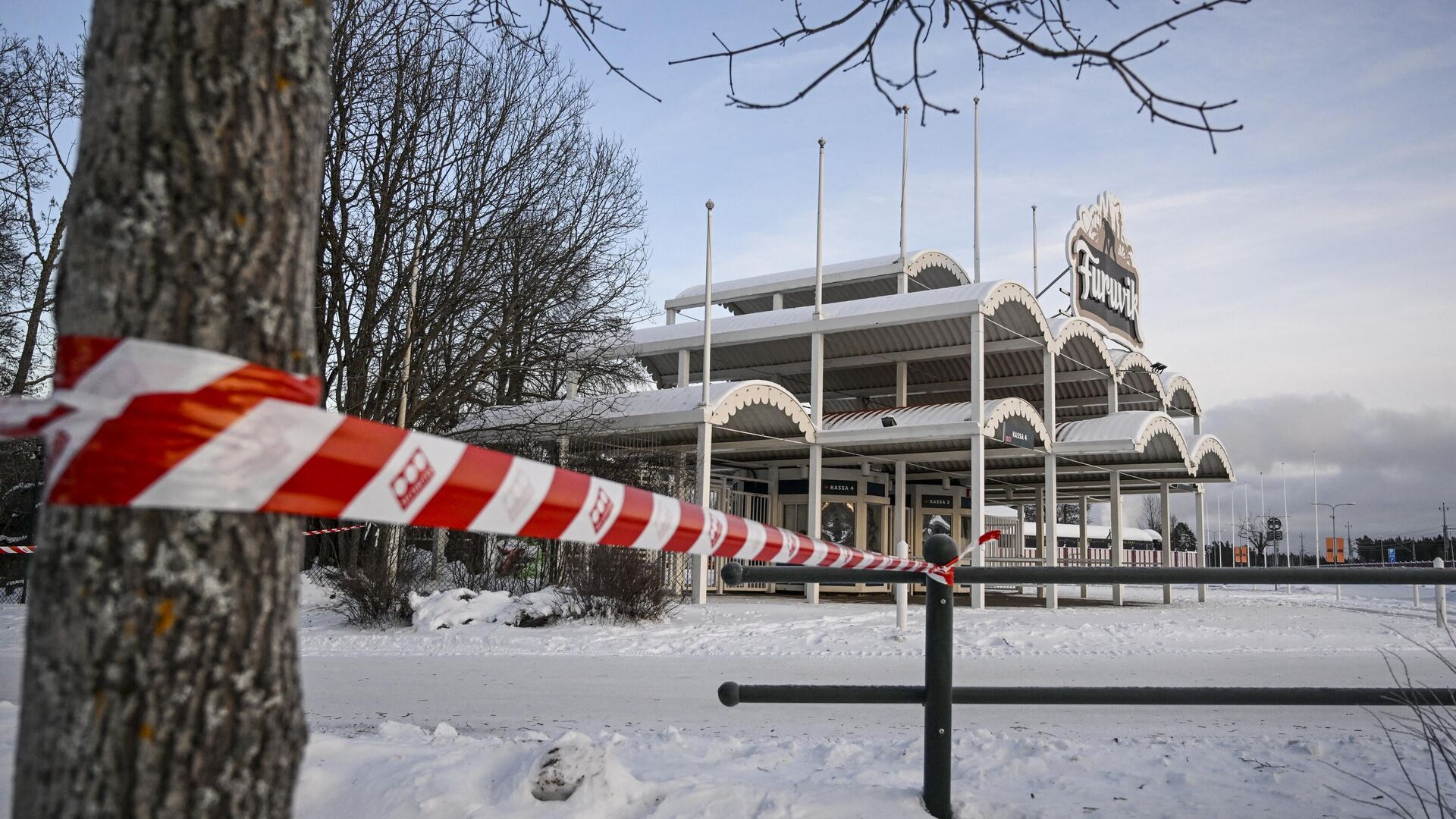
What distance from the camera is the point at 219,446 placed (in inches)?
59.1

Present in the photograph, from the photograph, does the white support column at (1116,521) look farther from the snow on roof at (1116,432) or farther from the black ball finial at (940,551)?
the black ball finial at (940,551)

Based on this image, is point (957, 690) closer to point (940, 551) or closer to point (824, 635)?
point (940, 551)

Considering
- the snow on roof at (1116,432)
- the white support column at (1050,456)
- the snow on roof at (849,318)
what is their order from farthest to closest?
1. the snow on roof at (1116,432)
2. the white support column at (1050,456)
3. the snow on roof at (849,318)

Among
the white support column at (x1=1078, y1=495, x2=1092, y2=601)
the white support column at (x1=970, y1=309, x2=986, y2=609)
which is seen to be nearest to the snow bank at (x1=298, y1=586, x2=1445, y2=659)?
the white support column at (x1=970, y1=309, x2=986, y2=609)

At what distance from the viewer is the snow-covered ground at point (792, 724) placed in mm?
3873

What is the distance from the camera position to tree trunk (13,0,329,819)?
142 cm

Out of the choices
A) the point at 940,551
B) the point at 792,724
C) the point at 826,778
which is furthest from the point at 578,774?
the point at 792,724

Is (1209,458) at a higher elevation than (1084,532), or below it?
higher

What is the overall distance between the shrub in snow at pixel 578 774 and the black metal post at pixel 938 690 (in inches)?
43.3

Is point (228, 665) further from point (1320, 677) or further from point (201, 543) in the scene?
point (1320, 677)

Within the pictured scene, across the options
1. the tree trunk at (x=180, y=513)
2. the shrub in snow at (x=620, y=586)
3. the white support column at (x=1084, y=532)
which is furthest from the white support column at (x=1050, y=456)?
the tree trunk at (x=180, y=513)

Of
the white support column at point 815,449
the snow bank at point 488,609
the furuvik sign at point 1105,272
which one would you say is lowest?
the snow bank at point 488,609

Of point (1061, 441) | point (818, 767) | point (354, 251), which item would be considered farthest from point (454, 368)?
point (818, 767)

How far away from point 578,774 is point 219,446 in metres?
2.65
